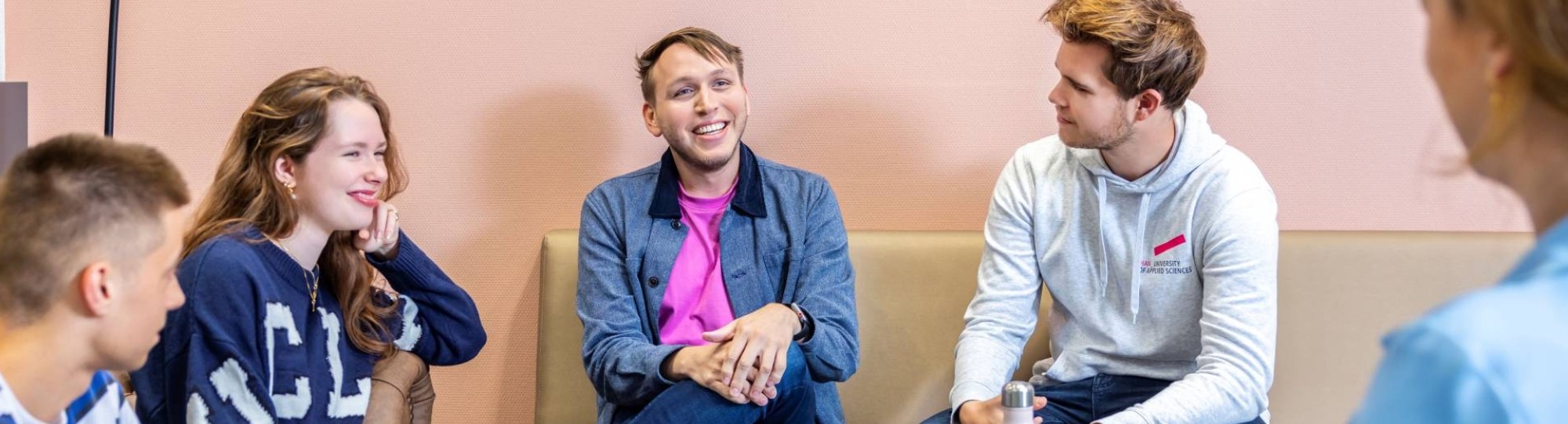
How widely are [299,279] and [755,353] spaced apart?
0.69 m

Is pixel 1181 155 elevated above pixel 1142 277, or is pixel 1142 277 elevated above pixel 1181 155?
pixel 1181 155

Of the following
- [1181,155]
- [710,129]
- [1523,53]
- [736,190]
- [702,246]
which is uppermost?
[1523,53]

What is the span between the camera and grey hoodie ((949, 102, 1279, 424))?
197 cm

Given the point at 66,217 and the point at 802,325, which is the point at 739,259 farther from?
the point at 66,217

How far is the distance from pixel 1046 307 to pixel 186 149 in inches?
68.1

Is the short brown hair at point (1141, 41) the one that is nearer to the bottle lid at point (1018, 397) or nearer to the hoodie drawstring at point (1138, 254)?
Result: the hoodie drawstring at point (1138, 254)

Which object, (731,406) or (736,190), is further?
(736,190)

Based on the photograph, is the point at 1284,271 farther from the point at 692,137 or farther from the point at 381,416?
the point at 381,416

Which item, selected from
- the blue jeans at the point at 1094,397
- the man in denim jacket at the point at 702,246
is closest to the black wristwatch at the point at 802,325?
the man in denim jacket at the point at 702,246

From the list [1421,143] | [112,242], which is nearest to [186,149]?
[112,242]

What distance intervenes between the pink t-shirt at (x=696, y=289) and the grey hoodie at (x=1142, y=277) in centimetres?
41

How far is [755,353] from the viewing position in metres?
1.97

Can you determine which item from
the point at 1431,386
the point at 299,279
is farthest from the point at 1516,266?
the point at 299,279

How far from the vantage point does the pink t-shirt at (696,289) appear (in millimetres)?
2242
